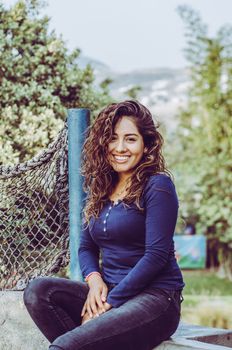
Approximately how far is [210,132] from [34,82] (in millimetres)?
6860

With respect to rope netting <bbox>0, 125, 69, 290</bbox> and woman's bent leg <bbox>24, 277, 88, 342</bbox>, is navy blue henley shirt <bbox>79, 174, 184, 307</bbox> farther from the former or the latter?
rope netting <bbox>0, 125, 69, 290</bbox>

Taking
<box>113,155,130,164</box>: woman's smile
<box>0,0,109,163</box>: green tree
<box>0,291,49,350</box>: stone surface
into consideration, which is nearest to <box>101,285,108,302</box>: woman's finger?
<box>113,155,130,164</box>: woman's smile

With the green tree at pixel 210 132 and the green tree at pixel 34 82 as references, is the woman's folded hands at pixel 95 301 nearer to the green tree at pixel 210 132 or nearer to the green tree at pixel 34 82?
the green tree at pixel 34 82

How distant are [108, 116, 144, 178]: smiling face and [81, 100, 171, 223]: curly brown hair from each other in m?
0.02

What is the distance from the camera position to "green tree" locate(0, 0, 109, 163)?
16.4ft

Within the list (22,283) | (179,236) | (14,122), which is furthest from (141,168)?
(179,236)

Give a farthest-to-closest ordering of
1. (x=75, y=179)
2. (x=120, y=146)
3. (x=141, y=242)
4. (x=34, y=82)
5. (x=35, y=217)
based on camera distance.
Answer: (x=34, y=82) → (x=35, y=217) → (x=75, y=179) → (x=120, y=146) → (x=141, y=242)

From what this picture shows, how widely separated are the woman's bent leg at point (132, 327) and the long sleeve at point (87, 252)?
1.30ft

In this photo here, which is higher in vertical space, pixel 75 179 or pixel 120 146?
pixel 120 146

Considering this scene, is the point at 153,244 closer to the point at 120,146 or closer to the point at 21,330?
the point at 120,146

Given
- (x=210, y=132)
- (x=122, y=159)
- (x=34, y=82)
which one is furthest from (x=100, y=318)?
(x=210, y=132)

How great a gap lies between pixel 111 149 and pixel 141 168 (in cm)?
16

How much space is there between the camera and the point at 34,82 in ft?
16.9

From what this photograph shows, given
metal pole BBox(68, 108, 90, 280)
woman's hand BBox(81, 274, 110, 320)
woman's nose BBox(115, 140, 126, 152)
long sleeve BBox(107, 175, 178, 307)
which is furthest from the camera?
metal pole BBox(68, 108, 90, 280)
